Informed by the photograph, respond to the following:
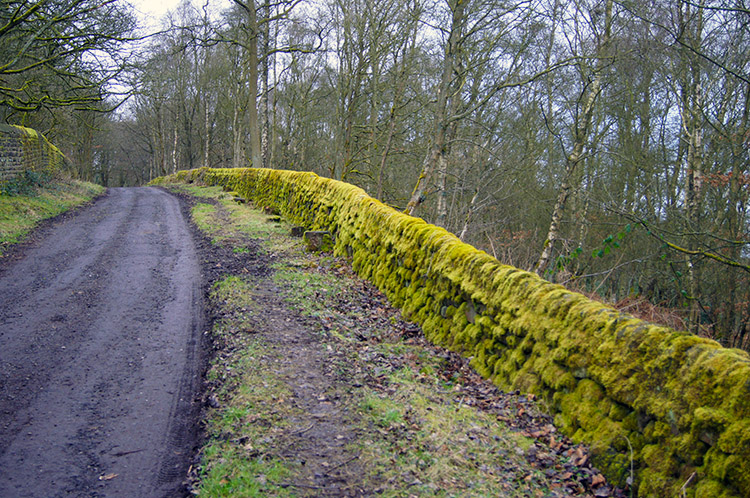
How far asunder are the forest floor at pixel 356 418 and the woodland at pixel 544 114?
321cm

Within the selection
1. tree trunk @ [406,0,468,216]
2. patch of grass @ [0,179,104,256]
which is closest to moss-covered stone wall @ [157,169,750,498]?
tree trunk @ [406,0,468,216]

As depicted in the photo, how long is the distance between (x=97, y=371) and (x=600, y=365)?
15.9ft

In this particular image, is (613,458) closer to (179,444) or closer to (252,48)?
(179,444)

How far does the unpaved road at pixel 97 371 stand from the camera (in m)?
3.48

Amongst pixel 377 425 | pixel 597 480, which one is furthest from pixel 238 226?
pixel 597 480

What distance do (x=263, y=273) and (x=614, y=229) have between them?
39.8ft

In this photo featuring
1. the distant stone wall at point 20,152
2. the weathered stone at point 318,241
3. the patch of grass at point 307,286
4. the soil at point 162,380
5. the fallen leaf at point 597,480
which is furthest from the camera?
the distant stone wall at point 20,152

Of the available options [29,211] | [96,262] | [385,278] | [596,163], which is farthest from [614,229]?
[29,211]

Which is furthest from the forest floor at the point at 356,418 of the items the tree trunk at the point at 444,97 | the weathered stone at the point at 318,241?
the tree trunk at the point at 444,97

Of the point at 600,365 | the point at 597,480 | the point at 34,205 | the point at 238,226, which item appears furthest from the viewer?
the point at 34,205

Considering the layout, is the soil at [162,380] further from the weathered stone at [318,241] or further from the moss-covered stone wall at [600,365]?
the weathered stone at [318,241]

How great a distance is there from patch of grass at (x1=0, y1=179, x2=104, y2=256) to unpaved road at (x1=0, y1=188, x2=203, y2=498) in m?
1.19

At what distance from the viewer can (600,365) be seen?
365 cm

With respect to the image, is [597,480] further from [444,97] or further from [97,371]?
[444,97]
